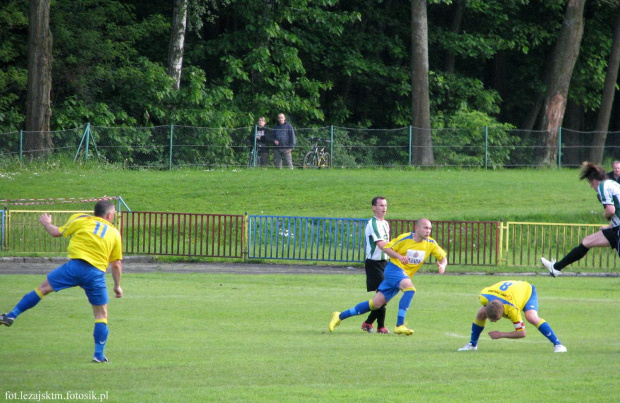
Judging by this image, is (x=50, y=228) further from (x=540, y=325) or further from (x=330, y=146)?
(x=330, y=146)

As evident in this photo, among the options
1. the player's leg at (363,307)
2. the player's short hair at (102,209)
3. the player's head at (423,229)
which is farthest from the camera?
the player's leg at (363,307)

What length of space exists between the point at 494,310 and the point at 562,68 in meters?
31.9

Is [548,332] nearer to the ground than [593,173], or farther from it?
nearer to the ground

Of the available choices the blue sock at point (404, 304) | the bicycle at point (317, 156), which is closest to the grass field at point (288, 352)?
the blue sock at point (404, 304)

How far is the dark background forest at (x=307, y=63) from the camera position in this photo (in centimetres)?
3656

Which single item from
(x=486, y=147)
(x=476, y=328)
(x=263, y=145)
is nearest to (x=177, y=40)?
(x=263, y=145)

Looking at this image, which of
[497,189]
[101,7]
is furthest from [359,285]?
[101,7]

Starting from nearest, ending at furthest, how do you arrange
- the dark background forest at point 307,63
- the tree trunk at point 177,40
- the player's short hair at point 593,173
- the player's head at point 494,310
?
the player's head at point 494,310 < the player's short hair at point 593,173 < the dark background forest at point 307,63 < the tree trunk at point 177,40

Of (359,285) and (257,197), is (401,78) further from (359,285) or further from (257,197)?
(359,285)

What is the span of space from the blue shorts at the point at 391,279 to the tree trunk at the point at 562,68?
28442 mm

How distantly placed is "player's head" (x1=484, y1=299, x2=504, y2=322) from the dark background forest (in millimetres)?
26622

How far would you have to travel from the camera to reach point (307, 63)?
4422 centimetres

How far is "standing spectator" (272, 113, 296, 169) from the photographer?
3306 centimetres

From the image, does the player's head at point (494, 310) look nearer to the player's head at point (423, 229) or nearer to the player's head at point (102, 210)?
the player's head at point (423, 229)
